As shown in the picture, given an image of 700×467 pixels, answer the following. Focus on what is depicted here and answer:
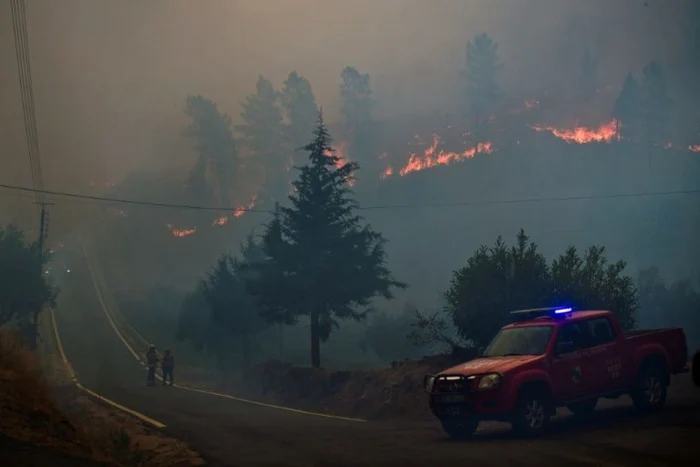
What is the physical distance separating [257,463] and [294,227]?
77.5 ft

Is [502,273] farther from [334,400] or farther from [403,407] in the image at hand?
[334,400]

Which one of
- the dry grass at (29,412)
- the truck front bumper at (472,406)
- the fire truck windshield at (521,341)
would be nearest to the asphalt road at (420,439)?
the truck front bumper at (472,406)

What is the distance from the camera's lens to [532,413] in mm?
14062

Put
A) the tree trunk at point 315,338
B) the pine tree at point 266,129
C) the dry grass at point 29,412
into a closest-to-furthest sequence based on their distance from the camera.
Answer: the dry grass at point 29,412 < the tree trunk at point 315,338 < the pine tree at point 266,129

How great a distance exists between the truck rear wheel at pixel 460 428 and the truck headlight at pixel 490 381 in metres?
0.96

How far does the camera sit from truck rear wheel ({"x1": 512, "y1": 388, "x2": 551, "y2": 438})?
13.9 metres

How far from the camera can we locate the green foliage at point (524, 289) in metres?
23.7

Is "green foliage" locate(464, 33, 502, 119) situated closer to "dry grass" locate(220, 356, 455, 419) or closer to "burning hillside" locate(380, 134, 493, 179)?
"burning hillside" locate(380, 134, 493, 179)

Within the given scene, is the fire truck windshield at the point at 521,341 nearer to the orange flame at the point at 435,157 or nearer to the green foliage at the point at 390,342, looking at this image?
the green foliage at the point at 390,342

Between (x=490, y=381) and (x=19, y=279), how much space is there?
145 feet

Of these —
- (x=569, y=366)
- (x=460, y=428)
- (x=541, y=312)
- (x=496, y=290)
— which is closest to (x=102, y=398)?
(x=496, y=290)

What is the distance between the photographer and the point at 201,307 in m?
62.9

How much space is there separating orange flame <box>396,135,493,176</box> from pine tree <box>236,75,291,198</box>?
103ft

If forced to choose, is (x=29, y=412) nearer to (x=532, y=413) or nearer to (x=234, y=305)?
(x=532, y=413)
